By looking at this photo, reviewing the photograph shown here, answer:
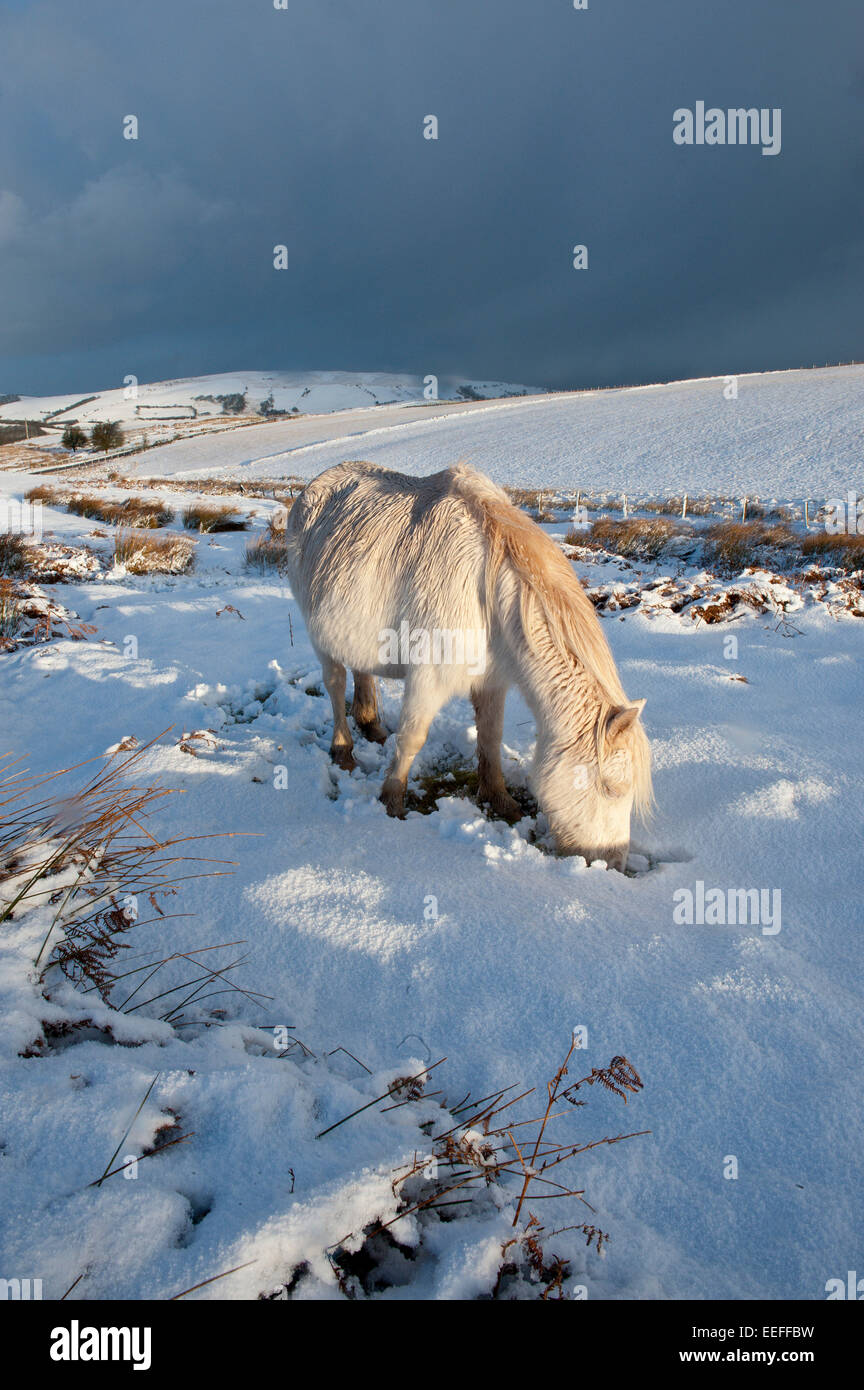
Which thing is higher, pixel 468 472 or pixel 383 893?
pixel 468 472

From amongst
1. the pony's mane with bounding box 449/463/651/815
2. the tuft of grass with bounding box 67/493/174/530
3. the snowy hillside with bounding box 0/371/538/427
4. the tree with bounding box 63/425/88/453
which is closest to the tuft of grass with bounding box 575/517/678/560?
the pony's mane with bounding box 449/463/651/815

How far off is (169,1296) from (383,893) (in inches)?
71.4

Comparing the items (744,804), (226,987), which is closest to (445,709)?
(744,804)

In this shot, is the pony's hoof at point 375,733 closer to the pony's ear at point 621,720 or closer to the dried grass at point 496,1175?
the pony's ear at point 621,720

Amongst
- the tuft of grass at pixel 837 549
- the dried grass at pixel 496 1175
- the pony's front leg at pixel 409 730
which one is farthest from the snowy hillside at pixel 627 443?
the dried grass at pixel 496 1175

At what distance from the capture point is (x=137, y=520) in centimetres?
1417

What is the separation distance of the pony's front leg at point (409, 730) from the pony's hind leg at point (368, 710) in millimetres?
1229

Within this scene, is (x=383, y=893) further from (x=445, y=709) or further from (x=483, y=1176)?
(x=445, y=709)

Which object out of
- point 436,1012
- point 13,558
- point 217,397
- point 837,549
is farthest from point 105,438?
point 436,1012

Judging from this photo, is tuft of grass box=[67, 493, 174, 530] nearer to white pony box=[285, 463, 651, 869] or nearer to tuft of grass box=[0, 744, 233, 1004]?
white pony box=[285, 463, 651, 869]

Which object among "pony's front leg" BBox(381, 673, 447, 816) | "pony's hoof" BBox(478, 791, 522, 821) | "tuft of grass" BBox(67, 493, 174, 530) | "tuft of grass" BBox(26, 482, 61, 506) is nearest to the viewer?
"pony's front leg" BBox(381, 673, 447, 816)

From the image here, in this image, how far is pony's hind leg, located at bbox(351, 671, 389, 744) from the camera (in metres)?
5.34

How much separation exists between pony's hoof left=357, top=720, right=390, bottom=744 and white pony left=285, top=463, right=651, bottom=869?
0.50 metres

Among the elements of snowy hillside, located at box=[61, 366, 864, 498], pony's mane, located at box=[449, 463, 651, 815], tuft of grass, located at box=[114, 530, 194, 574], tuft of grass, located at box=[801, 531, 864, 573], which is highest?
snowy hillside, located at box=[61, 366, 864, 498]
